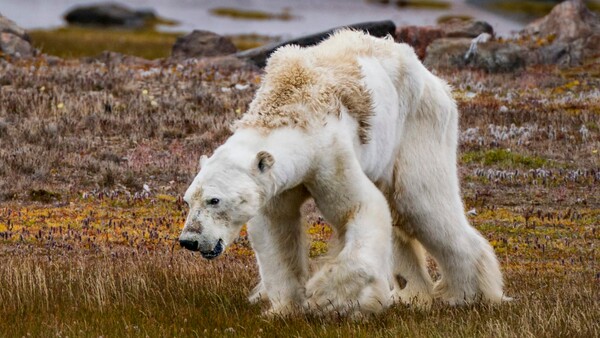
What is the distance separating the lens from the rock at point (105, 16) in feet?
286

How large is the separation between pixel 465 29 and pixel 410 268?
23239mm

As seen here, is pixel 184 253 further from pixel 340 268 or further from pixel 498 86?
pixel 498 86

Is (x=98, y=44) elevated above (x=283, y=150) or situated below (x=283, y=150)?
below

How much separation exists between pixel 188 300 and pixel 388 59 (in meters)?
2.41

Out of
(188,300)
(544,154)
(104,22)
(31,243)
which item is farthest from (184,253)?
(104,22)

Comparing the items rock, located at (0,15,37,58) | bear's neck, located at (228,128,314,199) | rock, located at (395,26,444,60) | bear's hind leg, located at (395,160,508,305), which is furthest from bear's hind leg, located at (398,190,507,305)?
rock, located at (395,26,444,60)

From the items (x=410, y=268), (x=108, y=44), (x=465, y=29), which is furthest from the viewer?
(x=108, y=44)

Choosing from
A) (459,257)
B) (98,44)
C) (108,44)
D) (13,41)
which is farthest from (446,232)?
(98,44)

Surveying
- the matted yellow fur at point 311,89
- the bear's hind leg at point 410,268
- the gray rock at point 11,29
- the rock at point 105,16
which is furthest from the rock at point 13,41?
the rock at point 105,16

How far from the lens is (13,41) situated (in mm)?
29281

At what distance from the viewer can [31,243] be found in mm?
12141

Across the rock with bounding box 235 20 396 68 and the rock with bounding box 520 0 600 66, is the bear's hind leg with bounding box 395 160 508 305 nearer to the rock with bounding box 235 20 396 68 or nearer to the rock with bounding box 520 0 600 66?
the rock with bounding box 235 20 396 68

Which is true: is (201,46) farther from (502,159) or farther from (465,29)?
(502,159)

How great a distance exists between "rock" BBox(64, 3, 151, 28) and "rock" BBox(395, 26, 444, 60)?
57405 millimetres
